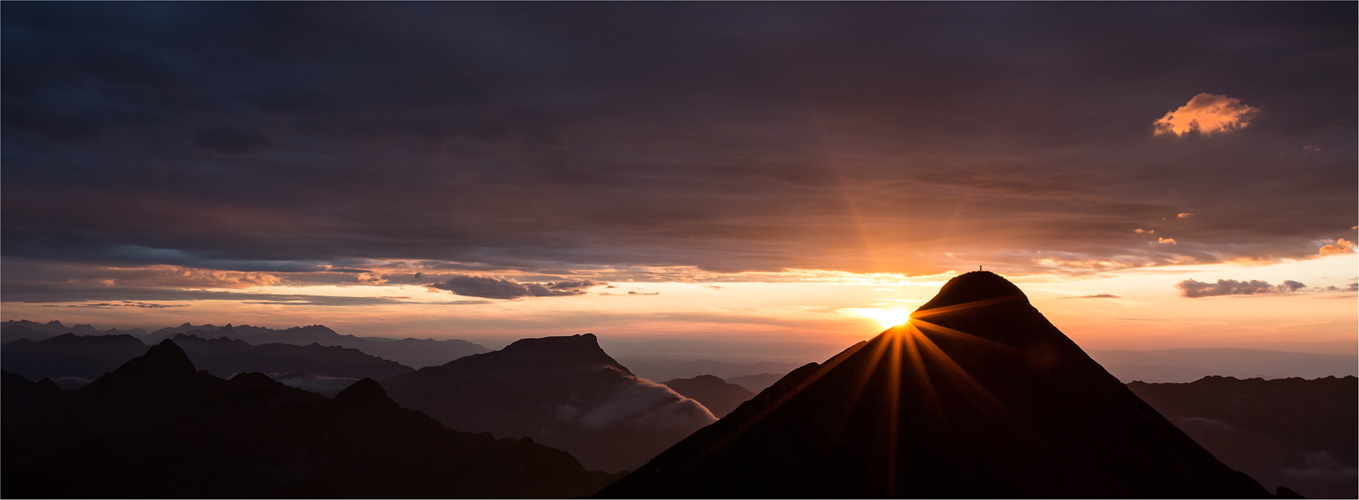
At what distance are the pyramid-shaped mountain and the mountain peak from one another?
0.78 feet

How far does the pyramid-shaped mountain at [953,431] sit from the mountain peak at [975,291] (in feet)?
0.78

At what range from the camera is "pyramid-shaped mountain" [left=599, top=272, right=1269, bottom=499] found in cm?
6531

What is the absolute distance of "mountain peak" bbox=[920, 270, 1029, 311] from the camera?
90.4 m

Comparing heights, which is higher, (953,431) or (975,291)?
(975,291)

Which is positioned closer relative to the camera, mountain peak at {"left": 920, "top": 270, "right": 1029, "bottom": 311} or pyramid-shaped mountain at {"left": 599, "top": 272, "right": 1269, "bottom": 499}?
pyramid-shaped mountain at {"left": 599, "top": 272, "right": 1269, "bottom": 499}

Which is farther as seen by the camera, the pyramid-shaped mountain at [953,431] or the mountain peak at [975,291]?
the mountain peak at [975,291]

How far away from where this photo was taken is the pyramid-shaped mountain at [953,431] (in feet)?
214

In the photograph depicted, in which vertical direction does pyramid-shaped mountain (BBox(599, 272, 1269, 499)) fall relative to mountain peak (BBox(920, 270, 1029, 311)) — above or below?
below

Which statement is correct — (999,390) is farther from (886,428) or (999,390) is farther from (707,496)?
(707,496)

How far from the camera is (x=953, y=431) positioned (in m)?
73.1

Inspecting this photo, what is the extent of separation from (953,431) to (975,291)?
2437 cm

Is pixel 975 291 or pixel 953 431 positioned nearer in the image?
pixel 953 431

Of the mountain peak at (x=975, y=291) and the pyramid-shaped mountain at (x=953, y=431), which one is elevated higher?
the mountain peak at (x=975, y=291)

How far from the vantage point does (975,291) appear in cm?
9100
